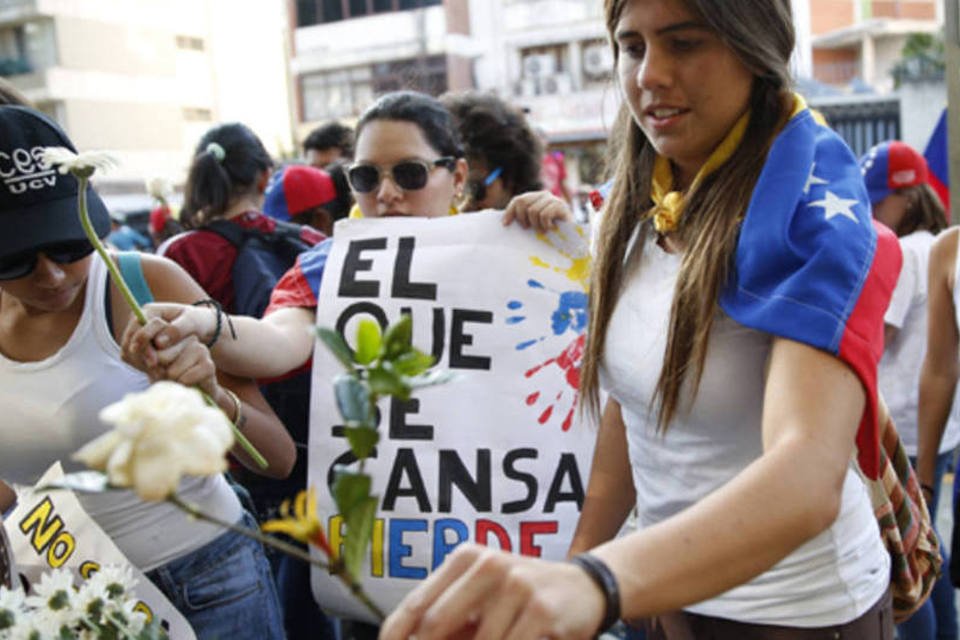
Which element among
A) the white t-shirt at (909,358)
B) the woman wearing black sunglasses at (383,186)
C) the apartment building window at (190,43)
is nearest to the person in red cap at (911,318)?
the white t-shirt at (909,358)

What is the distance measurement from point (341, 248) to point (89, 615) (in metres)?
1.13

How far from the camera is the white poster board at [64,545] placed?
159cm

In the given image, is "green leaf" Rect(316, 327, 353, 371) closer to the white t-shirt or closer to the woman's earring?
the woman's earring

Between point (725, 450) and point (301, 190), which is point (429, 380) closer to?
point (725, 450)

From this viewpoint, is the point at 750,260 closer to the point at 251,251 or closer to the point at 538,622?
the point at 538,622

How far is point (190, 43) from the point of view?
33.4 metres

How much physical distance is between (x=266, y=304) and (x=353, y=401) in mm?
2256

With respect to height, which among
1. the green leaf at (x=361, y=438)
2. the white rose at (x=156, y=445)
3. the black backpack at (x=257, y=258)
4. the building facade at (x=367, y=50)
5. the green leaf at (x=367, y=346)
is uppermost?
the building facade at (x=367, y=50)

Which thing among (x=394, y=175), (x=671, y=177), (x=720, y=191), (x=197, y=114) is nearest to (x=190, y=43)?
(x=197, y=114)

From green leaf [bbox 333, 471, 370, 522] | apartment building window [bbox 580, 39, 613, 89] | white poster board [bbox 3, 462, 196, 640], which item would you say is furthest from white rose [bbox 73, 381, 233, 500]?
apartment building window [bbox 580, 39, 613, 89]

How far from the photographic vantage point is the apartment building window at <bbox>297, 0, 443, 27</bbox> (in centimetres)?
2614

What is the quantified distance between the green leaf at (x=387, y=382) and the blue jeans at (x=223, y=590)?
1.21m

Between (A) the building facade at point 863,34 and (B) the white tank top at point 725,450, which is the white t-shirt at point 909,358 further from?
(A) the building facade at point 863,34

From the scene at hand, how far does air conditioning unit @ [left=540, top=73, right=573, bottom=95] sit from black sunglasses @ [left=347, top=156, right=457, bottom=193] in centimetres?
2321
